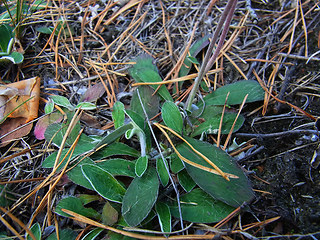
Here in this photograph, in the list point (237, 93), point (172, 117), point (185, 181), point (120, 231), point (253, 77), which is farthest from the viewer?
point (253, 77)

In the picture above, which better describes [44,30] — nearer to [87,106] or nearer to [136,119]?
[87,106]

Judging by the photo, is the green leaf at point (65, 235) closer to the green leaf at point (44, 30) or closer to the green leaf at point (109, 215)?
the green leaf at point (109, 215)

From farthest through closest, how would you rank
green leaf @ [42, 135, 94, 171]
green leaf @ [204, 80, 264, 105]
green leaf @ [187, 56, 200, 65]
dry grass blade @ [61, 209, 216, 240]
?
green leaf @ [187, 56, 200, 65] < green leaf @ [204, 80, 264, 105] < green leaf @ [42, 135, 94, 171] < dry grass blade @ [61, 209, 216, 240]

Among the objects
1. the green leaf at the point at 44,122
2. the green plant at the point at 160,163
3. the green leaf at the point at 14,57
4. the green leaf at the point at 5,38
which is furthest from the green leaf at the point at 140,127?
the green leaf at the point at 5,38

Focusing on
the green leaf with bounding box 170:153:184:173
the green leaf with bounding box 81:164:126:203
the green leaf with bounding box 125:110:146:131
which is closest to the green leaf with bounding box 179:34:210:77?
the green leaf with bounding box 125:110:146:131

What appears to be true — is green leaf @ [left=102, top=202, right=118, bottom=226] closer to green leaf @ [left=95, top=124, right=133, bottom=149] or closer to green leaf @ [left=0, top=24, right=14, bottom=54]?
green leaf @ [left=95, top=124, right=133, bottom=149]

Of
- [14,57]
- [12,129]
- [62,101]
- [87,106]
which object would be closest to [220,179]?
[87,106]
